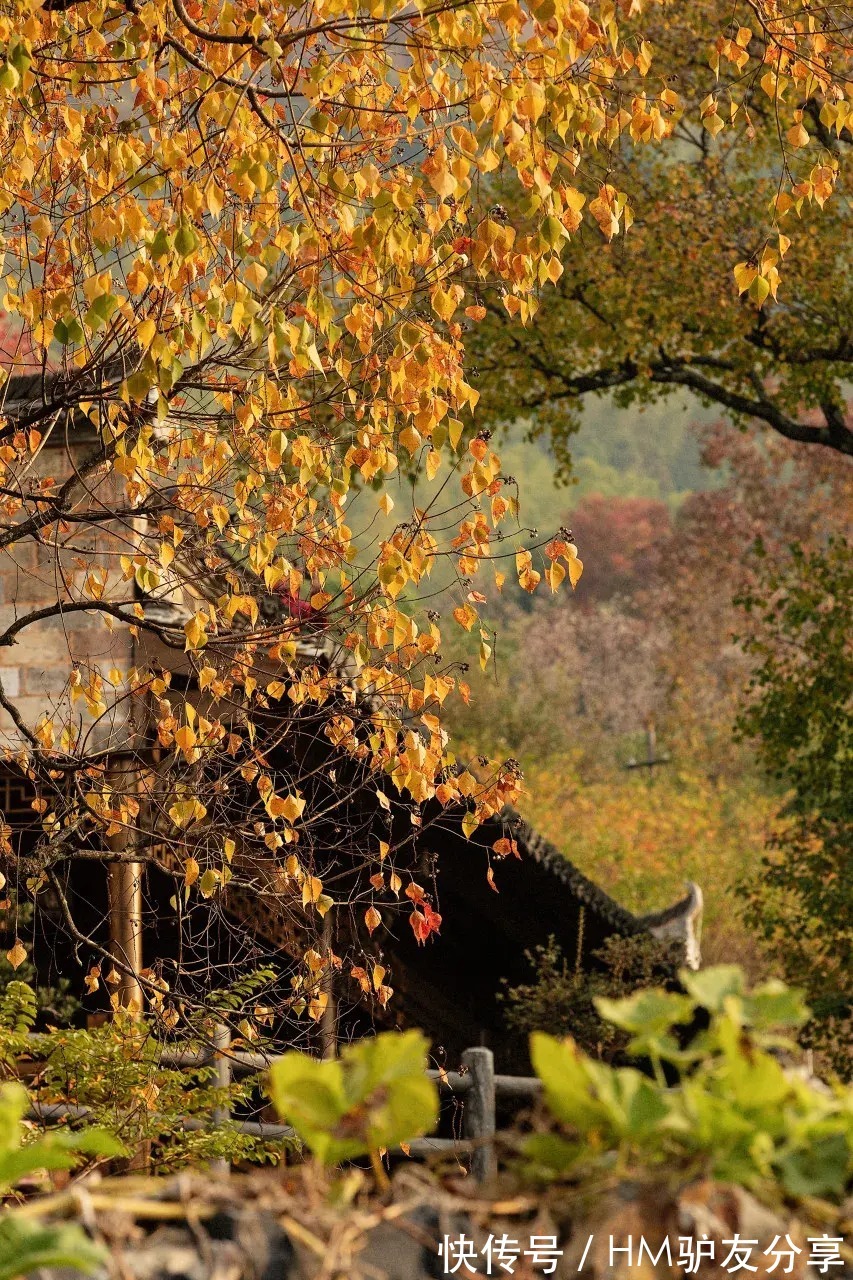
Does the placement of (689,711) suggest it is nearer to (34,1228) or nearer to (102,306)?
(102,306)

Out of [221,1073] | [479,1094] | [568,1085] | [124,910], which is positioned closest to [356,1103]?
[568,1085]

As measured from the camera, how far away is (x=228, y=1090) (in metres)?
6.15

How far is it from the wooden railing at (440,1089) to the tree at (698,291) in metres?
6.74

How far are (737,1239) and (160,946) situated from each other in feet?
34.5

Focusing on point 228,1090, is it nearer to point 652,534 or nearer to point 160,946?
point 160,946

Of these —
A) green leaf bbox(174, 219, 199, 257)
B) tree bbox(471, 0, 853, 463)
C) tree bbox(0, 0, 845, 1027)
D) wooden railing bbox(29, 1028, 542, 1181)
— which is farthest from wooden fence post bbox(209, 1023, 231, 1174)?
tree bbox(471, 0, 853, 463)

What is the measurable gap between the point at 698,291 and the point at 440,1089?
280 inches

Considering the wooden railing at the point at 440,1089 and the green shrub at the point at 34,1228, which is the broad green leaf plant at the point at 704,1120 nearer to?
the green shrub at the point at 34,1228

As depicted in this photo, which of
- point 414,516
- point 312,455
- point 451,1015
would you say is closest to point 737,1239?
point 414,516

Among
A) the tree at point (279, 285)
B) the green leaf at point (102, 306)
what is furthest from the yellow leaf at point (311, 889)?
the green leaf at point (102, 306)

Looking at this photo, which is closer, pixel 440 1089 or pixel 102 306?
pixel 102 306

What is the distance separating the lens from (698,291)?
12125 mm

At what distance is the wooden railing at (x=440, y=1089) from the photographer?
6477mm

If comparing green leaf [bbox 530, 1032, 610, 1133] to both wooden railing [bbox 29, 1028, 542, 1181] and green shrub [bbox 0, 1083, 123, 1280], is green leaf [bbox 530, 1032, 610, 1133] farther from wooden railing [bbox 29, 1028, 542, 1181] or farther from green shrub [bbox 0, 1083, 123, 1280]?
wooden railing [bbox 29, 1028, 542, 1181]
